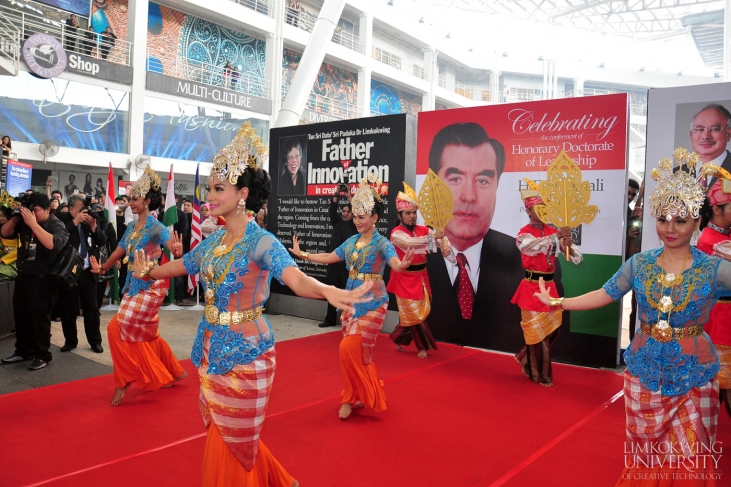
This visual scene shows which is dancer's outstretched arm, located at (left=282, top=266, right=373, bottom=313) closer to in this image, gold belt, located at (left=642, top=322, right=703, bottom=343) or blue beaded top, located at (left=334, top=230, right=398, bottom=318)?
gold belt, located at (left=642, top=322, right=703, bottom=343)

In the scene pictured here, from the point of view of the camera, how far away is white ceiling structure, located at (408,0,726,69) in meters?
21.7

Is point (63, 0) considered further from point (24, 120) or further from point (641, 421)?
point (641, 421)

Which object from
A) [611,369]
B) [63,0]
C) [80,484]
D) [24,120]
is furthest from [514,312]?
[63,0]

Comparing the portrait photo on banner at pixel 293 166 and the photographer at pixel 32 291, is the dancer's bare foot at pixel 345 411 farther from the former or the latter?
the portrait photo on banner at pixel 293 166

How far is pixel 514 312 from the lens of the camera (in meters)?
6.08

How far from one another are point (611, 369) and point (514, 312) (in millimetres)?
1116

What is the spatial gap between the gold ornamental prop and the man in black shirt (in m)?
3.27

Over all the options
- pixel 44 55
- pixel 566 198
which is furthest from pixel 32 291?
pixel 44 55

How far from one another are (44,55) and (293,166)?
5.94 metres

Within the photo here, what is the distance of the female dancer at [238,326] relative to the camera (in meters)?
2.25

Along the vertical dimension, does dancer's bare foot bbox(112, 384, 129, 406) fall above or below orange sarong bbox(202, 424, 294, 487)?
below

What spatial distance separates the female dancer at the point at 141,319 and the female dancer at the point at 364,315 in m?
1.42

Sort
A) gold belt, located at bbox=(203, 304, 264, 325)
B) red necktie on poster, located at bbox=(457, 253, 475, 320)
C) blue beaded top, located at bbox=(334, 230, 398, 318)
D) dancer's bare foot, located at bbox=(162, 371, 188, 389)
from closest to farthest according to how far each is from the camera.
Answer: gold belt, located at bbox=(203, 304, 264, 325) < blue beaded top, located at bbox=(334, 230, 398, 318) < dancer's bare foot, located at bbox=(162, 371, 188, 389) < red necktie on poster, located at bbox=(457, 253, 475, 320)

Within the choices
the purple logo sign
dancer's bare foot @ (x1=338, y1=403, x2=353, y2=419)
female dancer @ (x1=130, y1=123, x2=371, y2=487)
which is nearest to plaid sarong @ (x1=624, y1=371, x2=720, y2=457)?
female dancer @ (x1=130, y1=123, x2=371, y2=487)
